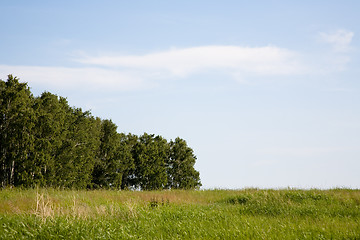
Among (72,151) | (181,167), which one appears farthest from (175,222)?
(181,167)

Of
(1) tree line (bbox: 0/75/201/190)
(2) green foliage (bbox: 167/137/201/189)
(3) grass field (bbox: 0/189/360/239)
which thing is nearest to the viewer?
(3) grass field (bbox: 0/189/360/239)

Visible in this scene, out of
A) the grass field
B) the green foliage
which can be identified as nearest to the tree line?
the green foliage

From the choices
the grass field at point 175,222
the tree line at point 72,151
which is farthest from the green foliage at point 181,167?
the grass field at point 175,222

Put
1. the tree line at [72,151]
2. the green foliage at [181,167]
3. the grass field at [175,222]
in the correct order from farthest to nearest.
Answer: the green foliage at [181,167]
the tree line at [72,151]
the grass field at [175,222]

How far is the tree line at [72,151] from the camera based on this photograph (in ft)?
92.6

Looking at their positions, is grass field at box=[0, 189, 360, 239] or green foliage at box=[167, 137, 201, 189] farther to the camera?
green foliage at box=[167, 137, 201, 189]

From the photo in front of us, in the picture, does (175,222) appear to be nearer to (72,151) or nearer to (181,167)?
(72,151)

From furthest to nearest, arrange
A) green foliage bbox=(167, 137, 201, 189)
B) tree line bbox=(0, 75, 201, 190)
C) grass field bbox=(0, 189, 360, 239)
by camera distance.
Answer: green foliage bbox=(167, 137, 201, 189), tree line bbox=(0, 75, 201, 190), grass field bbox=(0, 189, 360, 239)

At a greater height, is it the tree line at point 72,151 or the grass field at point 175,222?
the tree line at point 72,151

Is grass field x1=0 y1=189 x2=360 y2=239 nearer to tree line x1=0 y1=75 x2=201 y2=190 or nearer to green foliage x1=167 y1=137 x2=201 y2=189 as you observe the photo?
tree line x1=0 y1=75 x2=201 y2=190

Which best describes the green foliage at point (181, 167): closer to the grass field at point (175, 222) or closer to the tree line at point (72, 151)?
the tree line at point (72, 151)

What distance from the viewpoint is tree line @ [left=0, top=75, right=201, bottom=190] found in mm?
28234

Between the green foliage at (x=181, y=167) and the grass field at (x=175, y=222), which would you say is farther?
the green foliage at (x=181, y=167)

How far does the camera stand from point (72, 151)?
3278cm
